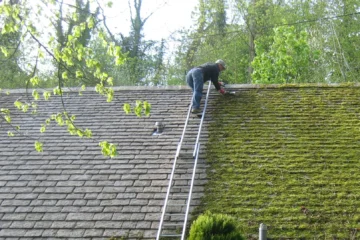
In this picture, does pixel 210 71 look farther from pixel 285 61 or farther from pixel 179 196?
pixel 285 61

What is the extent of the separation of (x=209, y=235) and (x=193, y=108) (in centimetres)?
426

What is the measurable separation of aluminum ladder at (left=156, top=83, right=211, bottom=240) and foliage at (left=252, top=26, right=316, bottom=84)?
12.9 metres

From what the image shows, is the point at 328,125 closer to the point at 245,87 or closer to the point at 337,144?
the point at 337,144

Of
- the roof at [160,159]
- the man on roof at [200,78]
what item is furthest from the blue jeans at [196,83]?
the roof at [160,159]

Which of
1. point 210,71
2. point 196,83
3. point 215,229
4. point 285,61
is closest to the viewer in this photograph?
point 215,229

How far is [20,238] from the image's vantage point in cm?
610

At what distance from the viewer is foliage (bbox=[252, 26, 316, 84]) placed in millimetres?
20125

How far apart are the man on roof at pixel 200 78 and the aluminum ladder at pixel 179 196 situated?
1.07m

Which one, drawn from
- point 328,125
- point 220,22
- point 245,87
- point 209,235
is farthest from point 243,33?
point 209,235

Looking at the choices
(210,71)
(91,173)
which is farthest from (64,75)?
(210,71)

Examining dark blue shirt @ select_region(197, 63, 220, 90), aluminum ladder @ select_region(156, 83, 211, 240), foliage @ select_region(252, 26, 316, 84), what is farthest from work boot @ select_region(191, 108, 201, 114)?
foliage @ select_region(252, 26, 316, 84)

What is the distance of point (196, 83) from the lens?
29.9 ft

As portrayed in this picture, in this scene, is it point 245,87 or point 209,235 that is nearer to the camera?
point 209,235

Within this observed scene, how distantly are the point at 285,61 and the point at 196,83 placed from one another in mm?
12079
